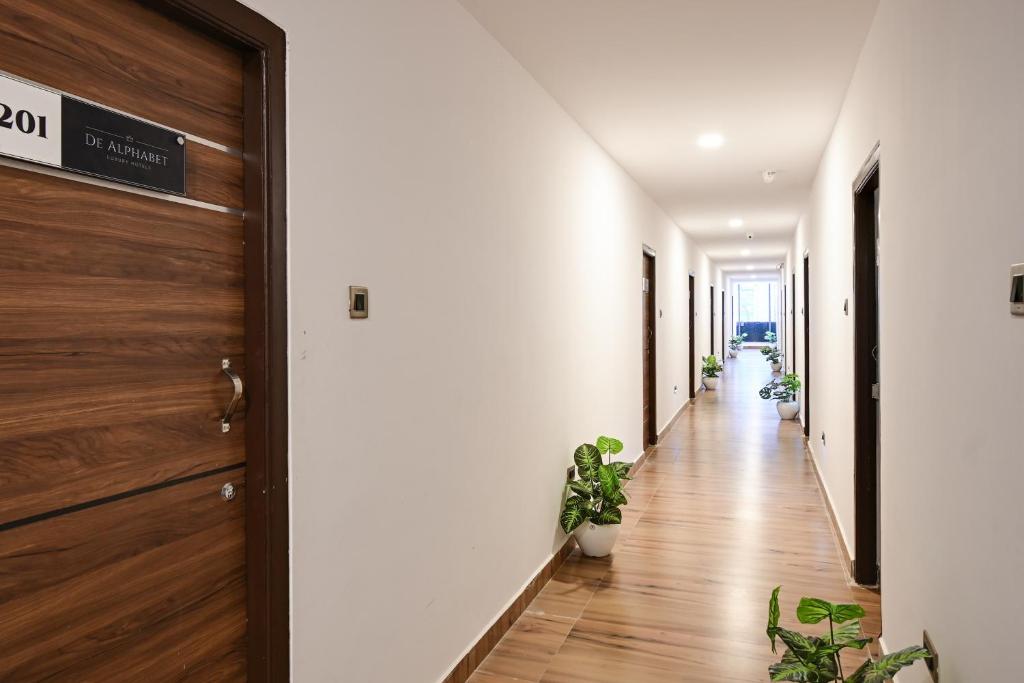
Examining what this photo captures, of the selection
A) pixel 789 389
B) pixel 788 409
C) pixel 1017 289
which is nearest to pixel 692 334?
pixel 789 389

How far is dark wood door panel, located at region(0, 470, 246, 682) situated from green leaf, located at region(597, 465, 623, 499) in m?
2.55

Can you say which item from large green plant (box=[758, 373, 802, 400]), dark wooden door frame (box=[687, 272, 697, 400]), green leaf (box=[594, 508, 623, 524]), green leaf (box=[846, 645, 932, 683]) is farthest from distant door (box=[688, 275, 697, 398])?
green leaf (box=[846, 645, 932, 683])

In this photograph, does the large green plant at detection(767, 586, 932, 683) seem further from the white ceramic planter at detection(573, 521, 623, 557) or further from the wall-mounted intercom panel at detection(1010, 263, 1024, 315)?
the white ceramic planter at detection(573, 521, 623, 557)

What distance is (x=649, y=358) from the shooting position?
7469mm

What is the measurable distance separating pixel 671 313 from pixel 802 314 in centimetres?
154

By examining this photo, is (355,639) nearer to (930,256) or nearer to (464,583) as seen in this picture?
(464,583)

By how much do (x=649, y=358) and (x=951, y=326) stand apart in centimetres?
575

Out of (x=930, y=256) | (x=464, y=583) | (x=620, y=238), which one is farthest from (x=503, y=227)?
(x=620, y=238)

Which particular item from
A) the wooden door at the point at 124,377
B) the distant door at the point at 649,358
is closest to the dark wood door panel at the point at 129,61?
the wooden door at the point at 124,377

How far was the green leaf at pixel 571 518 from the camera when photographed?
3.76m

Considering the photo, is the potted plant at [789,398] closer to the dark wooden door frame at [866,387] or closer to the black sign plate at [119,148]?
the dark wooden door frame at [866,387]

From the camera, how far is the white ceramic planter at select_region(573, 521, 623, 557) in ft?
12.9

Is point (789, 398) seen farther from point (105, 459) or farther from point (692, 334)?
point (105, 459)

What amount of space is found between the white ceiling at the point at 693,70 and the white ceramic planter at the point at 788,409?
396cm
